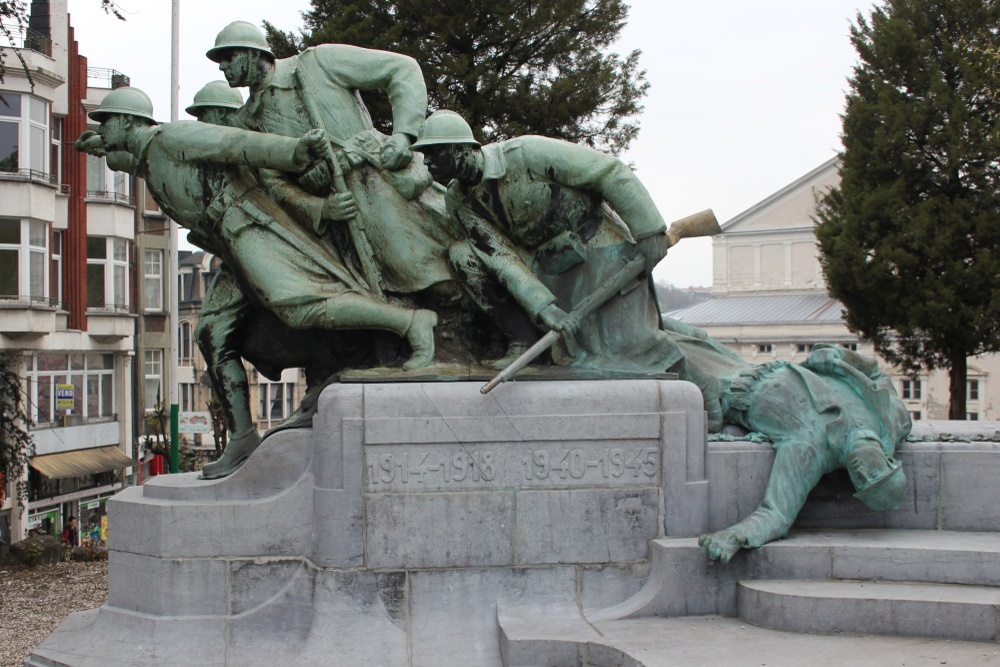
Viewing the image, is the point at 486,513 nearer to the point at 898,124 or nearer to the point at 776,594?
the point at 776,594

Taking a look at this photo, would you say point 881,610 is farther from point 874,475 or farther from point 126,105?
point 126,105

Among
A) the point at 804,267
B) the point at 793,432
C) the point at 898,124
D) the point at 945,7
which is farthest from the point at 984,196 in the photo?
the point at 793,432

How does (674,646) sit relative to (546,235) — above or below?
below

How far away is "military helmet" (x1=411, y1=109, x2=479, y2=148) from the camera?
702 cm

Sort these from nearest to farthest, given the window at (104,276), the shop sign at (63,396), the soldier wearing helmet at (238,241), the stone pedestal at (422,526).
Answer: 1. the stone pedestal at (422,526)
2. the soldier wearing helmet at (238,241)
3. the shop sign at (63,396)
4. the window at (104,276)

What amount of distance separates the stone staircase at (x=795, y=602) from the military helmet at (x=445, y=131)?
255 cm

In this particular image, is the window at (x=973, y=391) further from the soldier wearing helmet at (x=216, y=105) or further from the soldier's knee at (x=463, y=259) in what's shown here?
the soldier wearing helmet at (x=216, y=105)

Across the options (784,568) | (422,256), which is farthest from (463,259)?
(784,568)

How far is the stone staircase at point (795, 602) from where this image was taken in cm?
615

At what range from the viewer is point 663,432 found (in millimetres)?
6910

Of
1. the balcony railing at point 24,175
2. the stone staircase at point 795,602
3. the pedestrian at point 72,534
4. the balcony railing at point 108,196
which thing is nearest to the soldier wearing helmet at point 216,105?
the stone staircase at point 795,602

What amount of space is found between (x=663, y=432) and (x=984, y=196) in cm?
2240

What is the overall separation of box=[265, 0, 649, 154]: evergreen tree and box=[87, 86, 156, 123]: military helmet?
14253mm

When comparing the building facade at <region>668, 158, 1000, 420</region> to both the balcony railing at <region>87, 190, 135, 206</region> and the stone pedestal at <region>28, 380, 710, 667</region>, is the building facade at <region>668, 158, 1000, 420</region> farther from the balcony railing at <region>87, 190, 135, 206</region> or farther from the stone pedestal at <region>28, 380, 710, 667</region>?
the stone pedestal at <region>28, 380, 710, 667</region>
